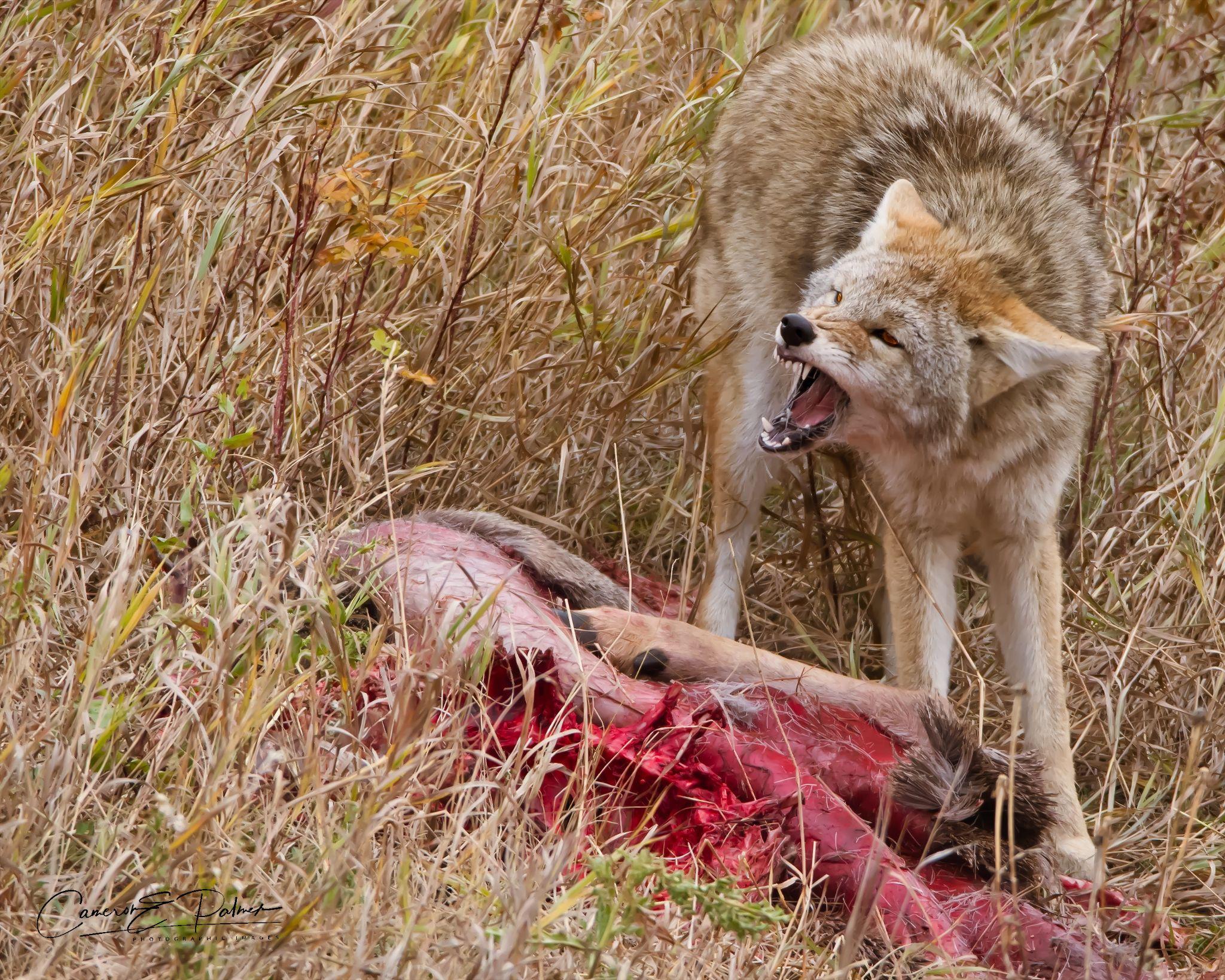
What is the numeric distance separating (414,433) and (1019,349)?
173cm

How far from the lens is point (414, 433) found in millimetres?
3809

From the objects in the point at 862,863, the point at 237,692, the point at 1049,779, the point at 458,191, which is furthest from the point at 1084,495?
the point at 237,692

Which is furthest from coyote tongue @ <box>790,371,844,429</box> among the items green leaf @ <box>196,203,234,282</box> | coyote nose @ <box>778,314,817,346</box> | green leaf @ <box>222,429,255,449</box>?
green leaf @ <box>196,203,234,282</box>

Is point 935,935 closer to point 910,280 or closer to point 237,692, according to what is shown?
point 237,692

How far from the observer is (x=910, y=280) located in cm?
333

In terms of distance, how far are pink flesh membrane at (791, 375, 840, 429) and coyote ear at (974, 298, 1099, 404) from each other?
1.26ft

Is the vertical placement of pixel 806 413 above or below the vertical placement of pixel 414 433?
above

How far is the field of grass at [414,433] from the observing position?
2.16 m

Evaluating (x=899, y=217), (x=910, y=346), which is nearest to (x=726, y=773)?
(x=910, y=346)

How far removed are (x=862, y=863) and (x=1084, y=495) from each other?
1977 millimetres

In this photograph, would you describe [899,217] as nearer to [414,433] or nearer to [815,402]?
[815,402]

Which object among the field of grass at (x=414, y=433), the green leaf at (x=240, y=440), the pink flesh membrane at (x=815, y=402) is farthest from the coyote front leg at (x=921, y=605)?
the green leaf at (x=240, y=440)

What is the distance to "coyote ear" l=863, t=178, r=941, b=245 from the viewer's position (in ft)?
11.4

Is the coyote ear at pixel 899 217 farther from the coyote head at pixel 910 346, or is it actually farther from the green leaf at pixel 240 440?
the green leaf at pixel 240 440
